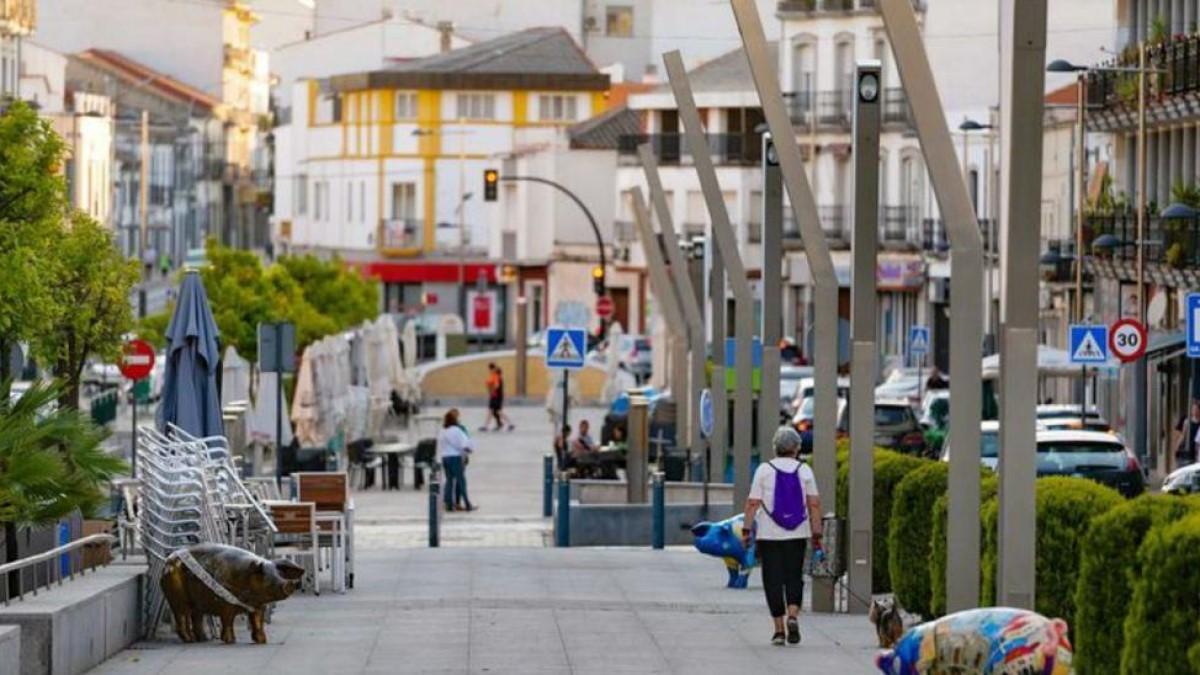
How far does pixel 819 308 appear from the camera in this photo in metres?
27.7

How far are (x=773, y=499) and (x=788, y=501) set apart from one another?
0.34 ft

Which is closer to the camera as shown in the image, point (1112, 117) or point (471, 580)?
point (471, 580)

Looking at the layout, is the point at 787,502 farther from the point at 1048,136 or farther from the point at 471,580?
the point at 1048,136

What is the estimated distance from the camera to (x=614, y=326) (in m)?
79.6

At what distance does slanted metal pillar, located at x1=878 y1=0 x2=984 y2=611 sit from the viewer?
20.5 m

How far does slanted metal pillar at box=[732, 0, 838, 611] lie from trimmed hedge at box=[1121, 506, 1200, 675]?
10149 millimetres

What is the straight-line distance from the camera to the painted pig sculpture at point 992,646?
1539cm

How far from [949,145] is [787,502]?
3055mm

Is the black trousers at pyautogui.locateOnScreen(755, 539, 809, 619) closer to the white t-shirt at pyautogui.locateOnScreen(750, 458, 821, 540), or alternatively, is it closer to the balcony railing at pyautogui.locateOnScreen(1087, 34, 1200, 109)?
the white t-shirt at pyautogui.locateOnScreen(750, 458, 821, 540)

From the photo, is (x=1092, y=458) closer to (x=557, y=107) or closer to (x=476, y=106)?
(x=557, y=107)

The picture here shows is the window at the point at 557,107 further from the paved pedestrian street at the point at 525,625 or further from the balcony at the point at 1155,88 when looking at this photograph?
the paved pedestrian street at the point at 525,625

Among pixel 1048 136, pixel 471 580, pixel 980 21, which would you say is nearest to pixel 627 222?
pixel 980 21

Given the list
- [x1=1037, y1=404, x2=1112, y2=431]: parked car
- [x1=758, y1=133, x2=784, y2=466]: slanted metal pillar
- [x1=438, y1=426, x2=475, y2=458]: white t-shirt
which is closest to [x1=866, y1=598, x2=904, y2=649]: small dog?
[x1=758, y1=133, x2=784, y2=466]: slanted metal pillar

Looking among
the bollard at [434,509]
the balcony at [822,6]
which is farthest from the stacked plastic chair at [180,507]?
the balcony at [822,6]
